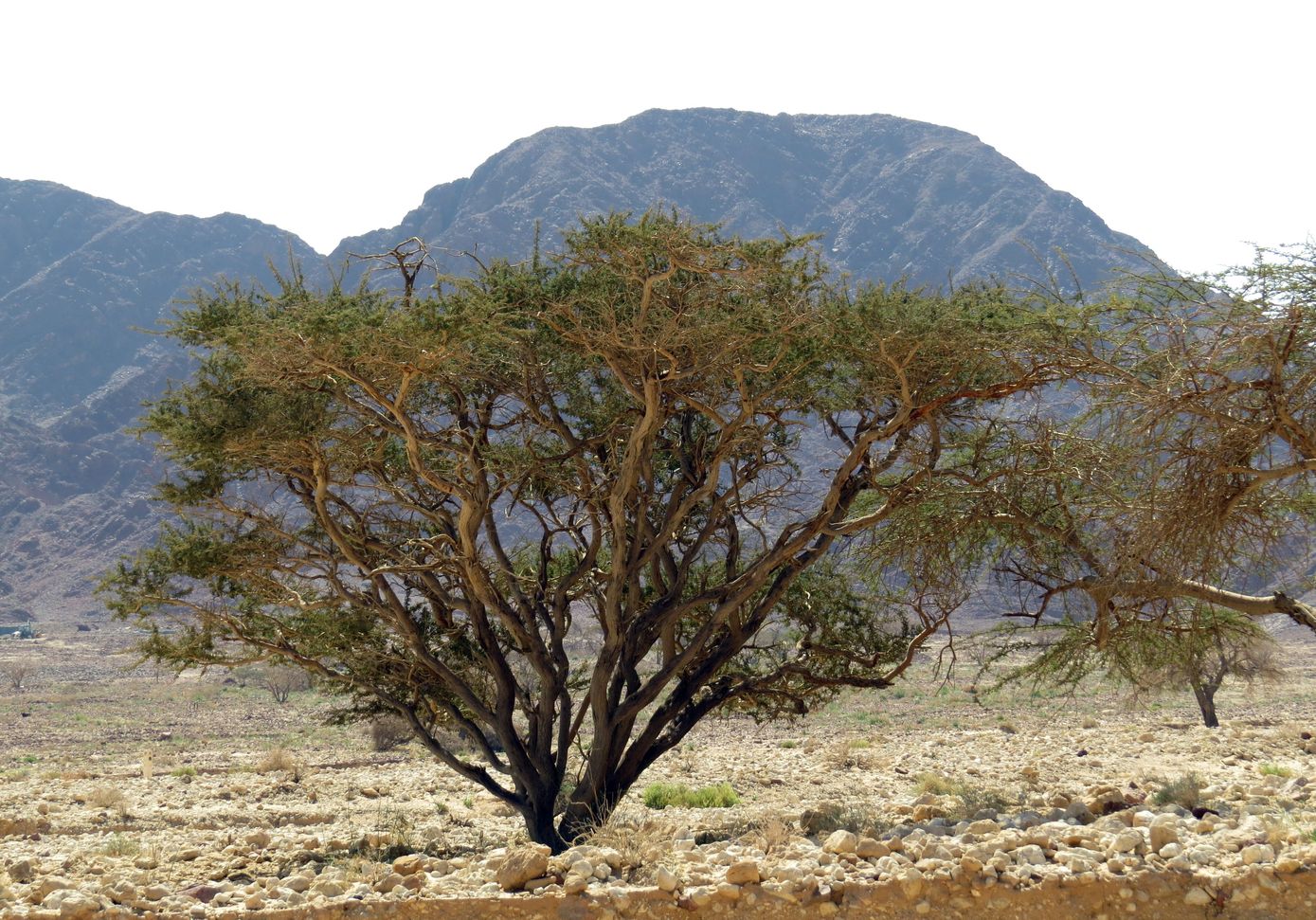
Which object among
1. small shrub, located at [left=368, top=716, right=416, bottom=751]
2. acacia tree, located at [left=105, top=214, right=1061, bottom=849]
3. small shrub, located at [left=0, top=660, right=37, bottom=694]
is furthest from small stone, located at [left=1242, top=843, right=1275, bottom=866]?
small shrub, located at [left=0, top=660, right=37, bottom=694]

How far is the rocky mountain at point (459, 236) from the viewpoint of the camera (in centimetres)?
9419

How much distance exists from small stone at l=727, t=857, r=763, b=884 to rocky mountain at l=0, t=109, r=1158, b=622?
8517cm

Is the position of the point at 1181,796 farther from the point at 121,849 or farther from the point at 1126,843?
the point at 121,849

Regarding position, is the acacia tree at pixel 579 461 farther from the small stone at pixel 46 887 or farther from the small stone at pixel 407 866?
the small stone at pixel 46 887

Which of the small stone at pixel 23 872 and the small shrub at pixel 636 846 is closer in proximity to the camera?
the small shrub at pixel 636 846

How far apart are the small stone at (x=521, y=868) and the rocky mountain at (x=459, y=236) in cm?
8426

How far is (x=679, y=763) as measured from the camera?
983 inches

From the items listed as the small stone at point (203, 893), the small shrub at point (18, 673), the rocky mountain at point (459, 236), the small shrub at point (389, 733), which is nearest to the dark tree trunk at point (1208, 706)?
the small shrub at point (389, 733)

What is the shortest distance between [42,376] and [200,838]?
363ft

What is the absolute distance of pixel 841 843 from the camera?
26.6 feet

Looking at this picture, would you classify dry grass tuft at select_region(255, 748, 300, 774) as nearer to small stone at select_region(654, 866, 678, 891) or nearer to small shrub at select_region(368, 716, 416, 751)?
small shrub at select_region(368, 716, 416, 751)

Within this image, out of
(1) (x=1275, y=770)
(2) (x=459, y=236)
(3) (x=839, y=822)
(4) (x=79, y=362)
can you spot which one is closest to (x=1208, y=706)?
(1) (x=1275, y=770)

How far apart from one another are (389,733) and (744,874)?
24.3 meters

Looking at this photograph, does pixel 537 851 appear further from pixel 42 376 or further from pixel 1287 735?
pixel 42 376
